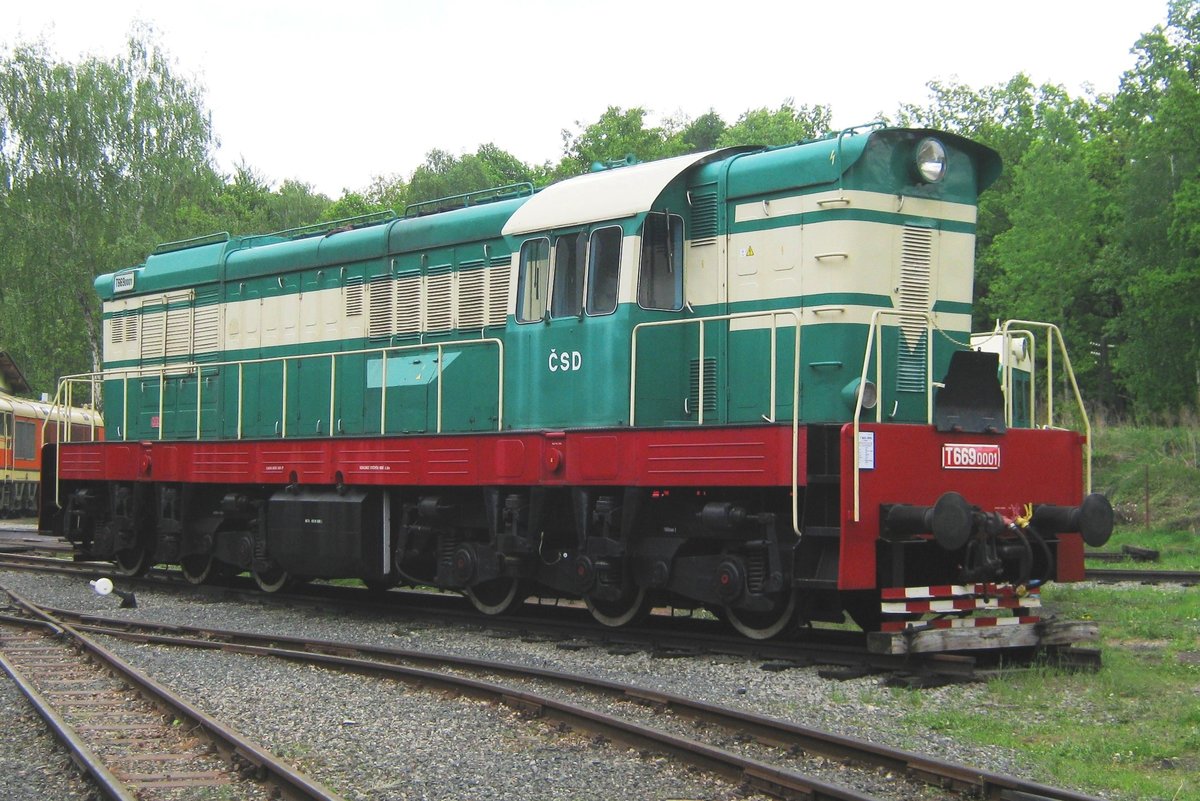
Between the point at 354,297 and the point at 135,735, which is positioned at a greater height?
the point at 354,297

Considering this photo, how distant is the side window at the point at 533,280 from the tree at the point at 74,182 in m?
26.5

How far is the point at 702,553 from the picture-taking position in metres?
9.55

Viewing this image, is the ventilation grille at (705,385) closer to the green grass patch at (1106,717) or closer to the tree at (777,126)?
the green grass patch at (1106,717)

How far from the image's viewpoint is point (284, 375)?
13.5 metres

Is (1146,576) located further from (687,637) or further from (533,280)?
(533,280)

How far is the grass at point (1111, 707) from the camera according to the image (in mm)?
5789

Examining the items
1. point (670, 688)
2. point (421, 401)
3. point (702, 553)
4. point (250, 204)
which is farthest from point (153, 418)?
point (250, 204)

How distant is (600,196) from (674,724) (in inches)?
175

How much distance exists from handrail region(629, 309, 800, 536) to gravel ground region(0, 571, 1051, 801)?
4.14 ft

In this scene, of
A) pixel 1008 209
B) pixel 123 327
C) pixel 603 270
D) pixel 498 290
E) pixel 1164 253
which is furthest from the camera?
pixel 1008 209

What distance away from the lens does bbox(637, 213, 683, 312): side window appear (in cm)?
964

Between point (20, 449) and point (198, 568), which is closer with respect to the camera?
point (198, 568)

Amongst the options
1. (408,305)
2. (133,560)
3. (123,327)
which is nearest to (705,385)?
(408,305)

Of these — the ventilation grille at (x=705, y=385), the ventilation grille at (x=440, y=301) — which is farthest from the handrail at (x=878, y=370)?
the ventilation grille at (x=440, y=301)
